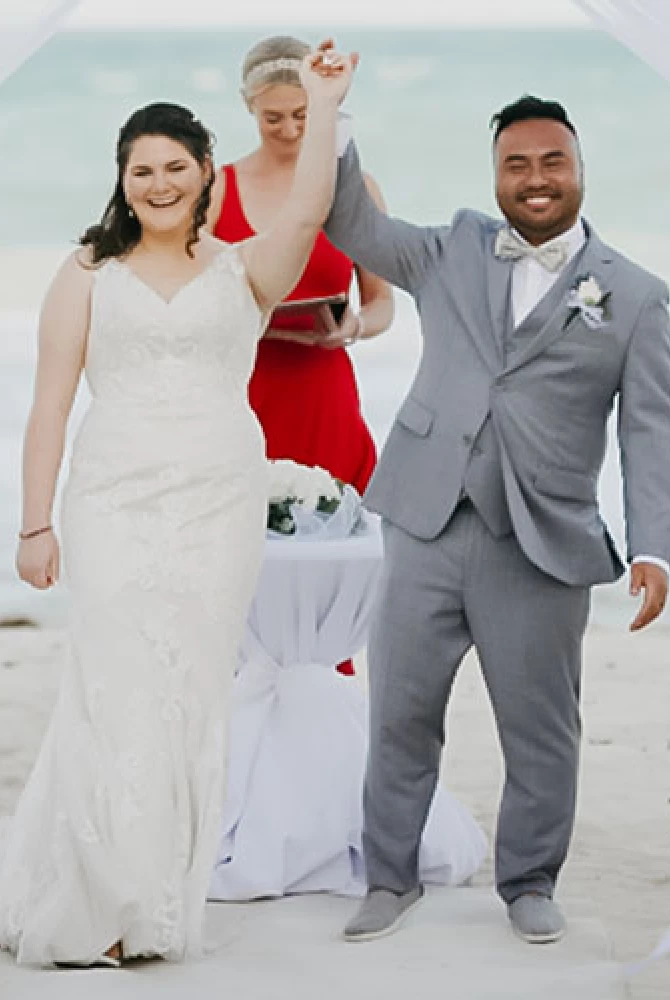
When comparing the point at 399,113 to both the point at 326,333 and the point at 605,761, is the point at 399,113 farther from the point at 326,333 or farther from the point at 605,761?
the point at 326,333

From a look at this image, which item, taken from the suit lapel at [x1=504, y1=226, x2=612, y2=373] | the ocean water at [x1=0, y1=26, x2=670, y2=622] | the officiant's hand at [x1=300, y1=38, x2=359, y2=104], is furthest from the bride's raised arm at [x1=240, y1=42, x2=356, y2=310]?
the ocean water at [x1=0, y1=26, x2=670, y2=622]

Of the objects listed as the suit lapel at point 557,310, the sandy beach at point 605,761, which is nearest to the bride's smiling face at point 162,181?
the suit lapel at point 557,310

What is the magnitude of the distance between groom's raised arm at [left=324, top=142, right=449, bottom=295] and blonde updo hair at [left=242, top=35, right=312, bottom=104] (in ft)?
2.56

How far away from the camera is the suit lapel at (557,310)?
12.3 ft

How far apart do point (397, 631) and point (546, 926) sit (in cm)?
67

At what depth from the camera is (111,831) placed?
3.68 meters

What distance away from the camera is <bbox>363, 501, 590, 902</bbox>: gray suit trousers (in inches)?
153

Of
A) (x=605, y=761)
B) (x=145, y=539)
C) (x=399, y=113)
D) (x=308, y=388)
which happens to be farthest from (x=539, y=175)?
(x=399, y=113)

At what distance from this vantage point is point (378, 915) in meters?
4.05

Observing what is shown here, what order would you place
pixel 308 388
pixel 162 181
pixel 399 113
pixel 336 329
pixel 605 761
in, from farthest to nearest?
1. pixel 399 113
2. pixel 605 761
3. pixel 308 388
4. pixel 336 329
5. pixel 162 181

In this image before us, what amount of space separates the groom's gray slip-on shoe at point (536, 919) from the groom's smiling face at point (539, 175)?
1.35 m

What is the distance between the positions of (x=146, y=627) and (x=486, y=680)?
2.35 feet

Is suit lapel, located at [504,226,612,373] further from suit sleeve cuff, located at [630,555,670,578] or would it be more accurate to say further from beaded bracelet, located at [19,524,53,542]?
beaded bracelet, located at [19,524,53,542]

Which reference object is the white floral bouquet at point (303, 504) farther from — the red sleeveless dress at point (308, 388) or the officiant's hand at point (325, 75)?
the officiant's hand at point (325, 75)
